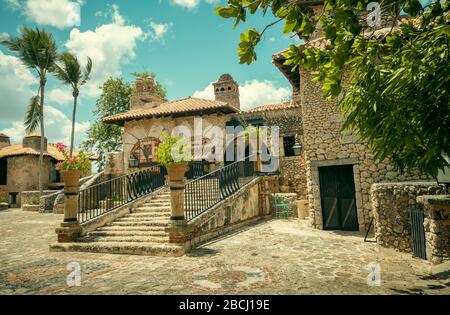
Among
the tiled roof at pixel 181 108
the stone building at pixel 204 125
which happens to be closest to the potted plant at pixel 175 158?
the stone building at pixel 204 125

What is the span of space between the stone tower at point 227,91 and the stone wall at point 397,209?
A: 1355cm

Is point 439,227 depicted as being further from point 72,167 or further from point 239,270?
point 72,167

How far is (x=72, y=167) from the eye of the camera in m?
7.73

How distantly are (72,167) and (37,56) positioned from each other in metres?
15.5

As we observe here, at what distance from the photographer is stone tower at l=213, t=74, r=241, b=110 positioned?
63.0ft

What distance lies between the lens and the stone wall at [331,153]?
8.64 metres

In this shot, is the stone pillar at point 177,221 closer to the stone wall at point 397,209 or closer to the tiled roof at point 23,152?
the stone wall at point 397,209

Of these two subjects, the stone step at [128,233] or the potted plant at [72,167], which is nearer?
the stone step at [128,233]

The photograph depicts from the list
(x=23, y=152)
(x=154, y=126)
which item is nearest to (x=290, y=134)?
(x=154, y=126)

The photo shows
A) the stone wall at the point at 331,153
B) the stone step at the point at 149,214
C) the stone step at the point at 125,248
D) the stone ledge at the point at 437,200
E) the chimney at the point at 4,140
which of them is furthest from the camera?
the chimney at the point at 4,140

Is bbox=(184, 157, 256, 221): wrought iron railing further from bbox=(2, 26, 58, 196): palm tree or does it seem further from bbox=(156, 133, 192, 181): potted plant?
bbox=(2, 26, 58, 196): palm tree
